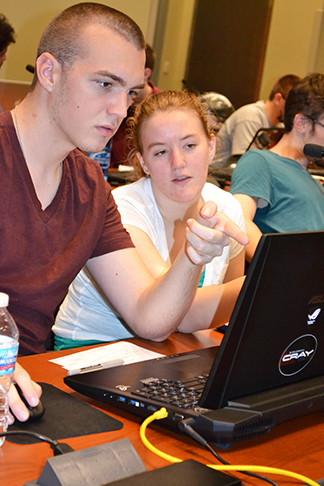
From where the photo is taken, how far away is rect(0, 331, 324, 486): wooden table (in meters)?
0.68

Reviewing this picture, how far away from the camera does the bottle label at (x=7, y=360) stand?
A: 696 mm

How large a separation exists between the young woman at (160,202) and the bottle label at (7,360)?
73 centimetres

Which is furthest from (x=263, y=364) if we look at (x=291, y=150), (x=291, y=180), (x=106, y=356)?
(x=291, y=150)


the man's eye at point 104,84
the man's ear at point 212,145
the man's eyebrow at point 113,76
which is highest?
the man's eyebrow at point 113,76

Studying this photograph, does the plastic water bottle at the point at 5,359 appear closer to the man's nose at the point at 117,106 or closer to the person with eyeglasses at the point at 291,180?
the man's nose at the point at 117,106

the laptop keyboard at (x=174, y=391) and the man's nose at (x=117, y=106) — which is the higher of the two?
the man's nose at (x=117, y=106)

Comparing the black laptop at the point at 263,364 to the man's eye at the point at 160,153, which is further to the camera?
the man's eye at the point at 160,153

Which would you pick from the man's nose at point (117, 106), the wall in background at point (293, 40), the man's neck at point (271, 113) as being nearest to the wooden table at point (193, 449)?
the man's nose at point (117, 106)

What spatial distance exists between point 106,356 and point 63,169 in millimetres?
454

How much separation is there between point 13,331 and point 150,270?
Answer: 636mm

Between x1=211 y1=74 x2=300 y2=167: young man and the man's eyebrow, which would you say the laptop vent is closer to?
the man's eyebrow

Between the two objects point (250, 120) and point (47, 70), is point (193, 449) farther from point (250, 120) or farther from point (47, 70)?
point (250, 120)

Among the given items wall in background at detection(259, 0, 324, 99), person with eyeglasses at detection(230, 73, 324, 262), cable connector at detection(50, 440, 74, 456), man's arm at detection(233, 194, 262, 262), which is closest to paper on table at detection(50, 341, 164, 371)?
cable connector at detection(50, 440, 74, 456)

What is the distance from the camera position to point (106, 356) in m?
1.06
